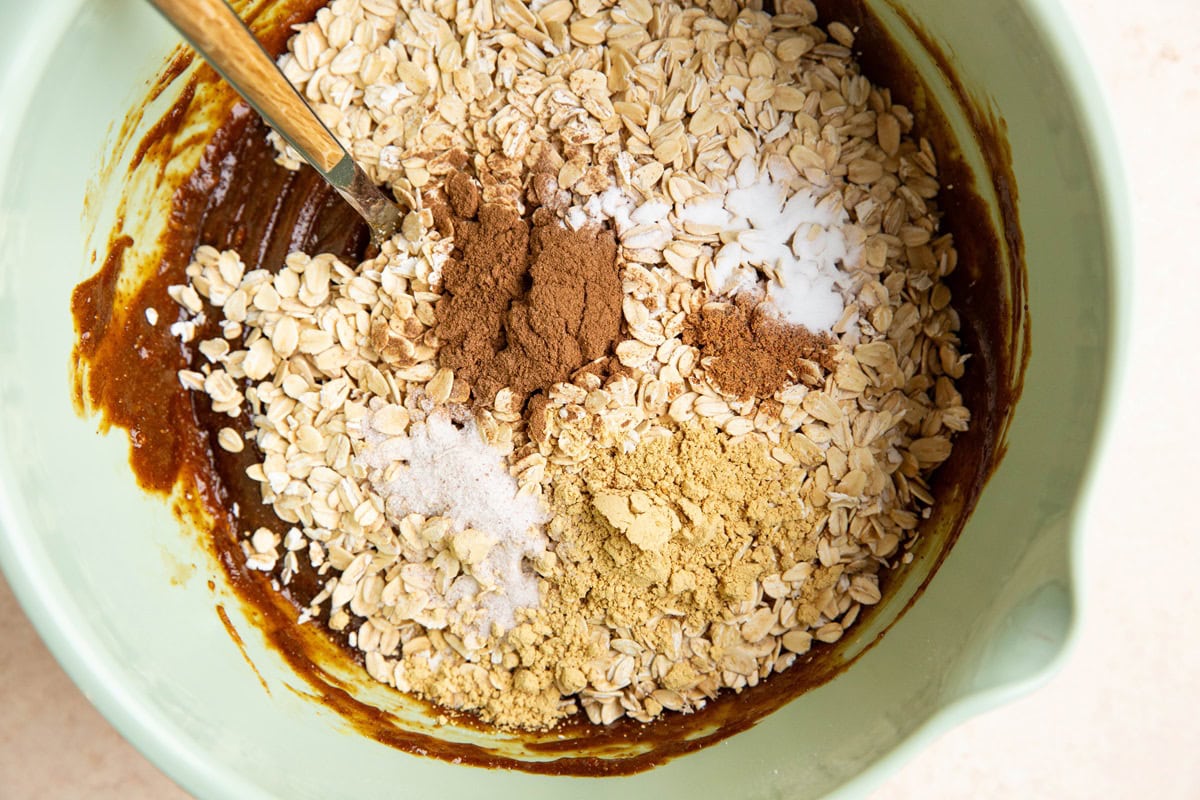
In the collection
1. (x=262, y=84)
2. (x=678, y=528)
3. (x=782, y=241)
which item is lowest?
(x=678, y=528)

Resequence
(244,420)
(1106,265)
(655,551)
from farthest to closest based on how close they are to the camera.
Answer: (244,420), (655,551), (1106,265)

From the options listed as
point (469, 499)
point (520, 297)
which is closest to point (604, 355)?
point (520, 297)

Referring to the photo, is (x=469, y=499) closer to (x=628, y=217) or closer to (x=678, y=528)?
(x=678, y=528)

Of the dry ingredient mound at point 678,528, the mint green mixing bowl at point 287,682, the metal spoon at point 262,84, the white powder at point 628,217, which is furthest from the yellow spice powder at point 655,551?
the metal spoon at point 262,84

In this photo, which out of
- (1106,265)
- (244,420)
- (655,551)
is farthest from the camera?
(244,420)

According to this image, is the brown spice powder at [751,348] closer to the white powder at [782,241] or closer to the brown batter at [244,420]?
the white powder at [782,241]

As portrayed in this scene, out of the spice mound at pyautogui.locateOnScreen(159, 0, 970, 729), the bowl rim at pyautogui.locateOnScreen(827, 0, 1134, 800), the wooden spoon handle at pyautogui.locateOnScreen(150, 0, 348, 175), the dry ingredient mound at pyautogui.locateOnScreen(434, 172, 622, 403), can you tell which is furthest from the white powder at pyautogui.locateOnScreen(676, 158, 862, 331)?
the wooden spoon handle at pyautogui.locateOnScreen(150, 0, 348, 175)

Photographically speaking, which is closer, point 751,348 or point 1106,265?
point 1106,265

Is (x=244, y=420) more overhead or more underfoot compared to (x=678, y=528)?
more overhead
